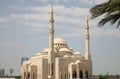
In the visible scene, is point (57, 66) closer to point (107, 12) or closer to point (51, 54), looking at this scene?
point (51, 54)

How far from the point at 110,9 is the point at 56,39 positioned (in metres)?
42.6

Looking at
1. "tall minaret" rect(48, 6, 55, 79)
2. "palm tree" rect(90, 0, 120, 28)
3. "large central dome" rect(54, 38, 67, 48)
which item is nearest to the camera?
"palm tree" rect(90, 0, 120, 28)

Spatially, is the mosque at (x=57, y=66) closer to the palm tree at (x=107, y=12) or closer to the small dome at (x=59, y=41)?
the small dome at (x=59, y=41)

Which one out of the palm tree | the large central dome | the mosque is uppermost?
the large central dome

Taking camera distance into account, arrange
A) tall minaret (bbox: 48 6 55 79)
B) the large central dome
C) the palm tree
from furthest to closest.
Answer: the large central dome, tall minaret (bbox: 48 6 55 79), the palm tree

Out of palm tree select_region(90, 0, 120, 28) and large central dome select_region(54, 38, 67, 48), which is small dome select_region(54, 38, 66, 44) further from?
palm tree select_region(90, 0, 120, 28)

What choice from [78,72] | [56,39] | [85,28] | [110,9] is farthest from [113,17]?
[56,39]

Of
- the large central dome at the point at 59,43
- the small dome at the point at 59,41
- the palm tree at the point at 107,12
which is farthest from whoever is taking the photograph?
the small dome at the point at 59,41

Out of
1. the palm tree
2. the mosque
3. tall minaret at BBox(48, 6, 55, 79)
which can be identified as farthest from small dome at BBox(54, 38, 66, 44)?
the palm tree

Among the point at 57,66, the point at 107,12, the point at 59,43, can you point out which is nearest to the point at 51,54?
the point at 57,66

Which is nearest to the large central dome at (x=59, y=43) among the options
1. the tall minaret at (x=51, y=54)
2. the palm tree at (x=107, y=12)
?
the tall minaret at (x=51, y=54)

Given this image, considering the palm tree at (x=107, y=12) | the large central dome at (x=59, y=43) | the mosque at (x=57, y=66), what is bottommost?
the mosque at (x=57, y=66)

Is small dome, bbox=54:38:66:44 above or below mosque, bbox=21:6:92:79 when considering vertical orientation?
above

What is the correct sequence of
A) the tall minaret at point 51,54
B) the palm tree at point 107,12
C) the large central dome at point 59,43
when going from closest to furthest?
the palm tree at point 107,12 < the tall minaret at point 51,54 < the large central dome at point 59,43
